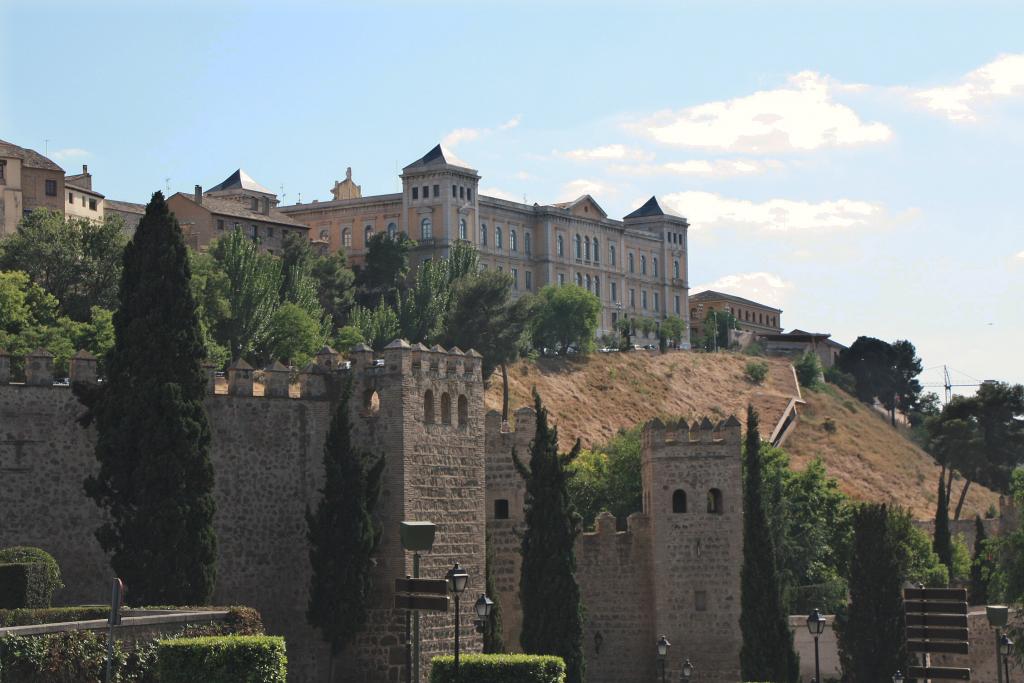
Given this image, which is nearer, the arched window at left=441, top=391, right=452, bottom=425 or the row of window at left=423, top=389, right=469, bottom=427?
the row of window at left=423, top=389, right=469, bottom=427

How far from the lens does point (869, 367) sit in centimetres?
16575

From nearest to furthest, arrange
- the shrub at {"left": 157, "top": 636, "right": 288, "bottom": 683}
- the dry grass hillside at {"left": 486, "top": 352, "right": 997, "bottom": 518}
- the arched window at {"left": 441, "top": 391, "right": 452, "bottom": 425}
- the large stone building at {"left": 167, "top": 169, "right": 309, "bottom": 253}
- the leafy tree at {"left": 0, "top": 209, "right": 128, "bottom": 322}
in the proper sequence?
the shrub at {"left": 157, "top": 636, "right": 288, "bottom": 683} < the arched window at {"left": 441, "top": 391, "right": 452, "bottom": 425} < the leafy tree at {"left": 0, "top": 209, "right": 128, "bottom": 322} < the large stone building at {"left": 167, "top": 169, "right": 309, "bottom": 253} < the dry grass hillside at {"left": 486, "top": 352, "right": 997, "bottom": 518}

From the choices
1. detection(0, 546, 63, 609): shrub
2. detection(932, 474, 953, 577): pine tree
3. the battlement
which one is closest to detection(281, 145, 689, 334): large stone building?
detection(932, 474, 953, 577): pine tree

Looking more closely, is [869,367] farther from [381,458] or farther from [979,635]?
[381,458]

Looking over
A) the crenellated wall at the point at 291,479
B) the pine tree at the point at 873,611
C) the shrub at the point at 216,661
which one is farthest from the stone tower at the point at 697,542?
the shrub at the point at 216,661

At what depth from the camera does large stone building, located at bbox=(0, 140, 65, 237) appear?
3558 inches

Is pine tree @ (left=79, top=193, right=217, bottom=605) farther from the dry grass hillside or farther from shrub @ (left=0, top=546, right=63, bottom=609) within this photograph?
the dry grass hillside

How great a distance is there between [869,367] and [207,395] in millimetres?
126960

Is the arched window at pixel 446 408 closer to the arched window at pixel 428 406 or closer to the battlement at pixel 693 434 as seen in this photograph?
the arched window at pixel 428 406

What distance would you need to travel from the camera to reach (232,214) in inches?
4336

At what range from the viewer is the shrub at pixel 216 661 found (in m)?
30.3

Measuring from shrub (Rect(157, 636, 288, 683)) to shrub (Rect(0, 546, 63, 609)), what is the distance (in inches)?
300

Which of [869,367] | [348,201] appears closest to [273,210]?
[348,201]

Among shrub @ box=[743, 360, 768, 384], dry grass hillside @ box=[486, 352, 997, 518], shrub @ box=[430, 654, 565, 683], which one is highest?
shrub @ box=[743, 360, 768, 384]
